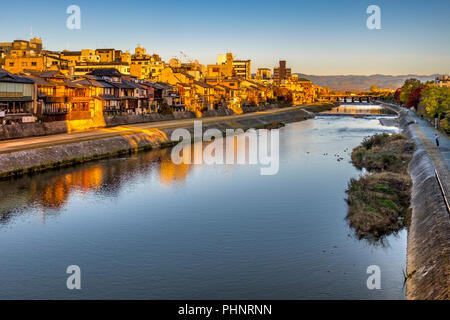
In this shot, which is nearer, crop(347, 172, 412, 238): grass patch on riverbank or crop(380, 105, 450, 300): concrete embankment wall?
crop(380, 105, 450, 300): concrete embankment wall

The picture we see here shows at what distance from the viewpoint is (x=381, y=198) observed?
74.4 ft

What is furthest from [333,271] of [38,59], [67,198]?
[38,59]

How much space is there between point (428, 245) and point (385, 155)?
67.7 ft

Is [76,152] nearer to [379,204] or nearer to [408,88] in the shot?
[379,204]

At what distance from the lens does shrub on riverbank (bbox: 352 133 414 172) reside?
33406mm

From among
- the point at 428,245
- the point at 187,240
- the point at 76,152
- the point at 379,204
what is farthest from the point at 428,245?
the point at 76,152

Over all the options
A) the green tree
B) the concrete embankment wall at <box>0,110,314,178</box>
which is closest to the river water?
the concrete embankment wall at <box>0,110,314,178</box>

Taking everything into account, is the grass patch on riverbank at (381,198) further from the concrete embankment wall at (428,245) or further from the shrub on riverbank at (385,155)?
the concrete embankment wall at (428,245)

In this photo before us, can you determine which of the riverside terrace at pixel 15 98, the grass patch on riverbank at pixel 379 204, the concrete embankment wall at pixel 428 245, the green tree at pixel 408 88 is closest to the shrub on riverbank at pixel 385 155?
the grass patch on riverbank at pixel 379 204

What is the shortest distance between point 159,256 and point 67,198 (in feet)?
36.7

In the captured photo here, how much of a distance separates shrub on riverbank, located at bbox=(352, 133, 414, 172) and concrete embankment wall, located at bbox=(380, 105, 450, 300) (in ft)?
31.8

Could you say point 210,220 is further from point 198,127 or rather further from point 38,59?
point 38,59

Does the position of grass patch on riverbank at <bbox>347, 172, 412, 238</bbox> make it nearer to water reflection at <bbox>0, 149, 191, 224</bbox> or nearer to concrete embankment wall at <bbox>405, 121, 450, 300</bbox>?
concrete embankment wall at <bbox>405, 121, 450, 300</bbox>
